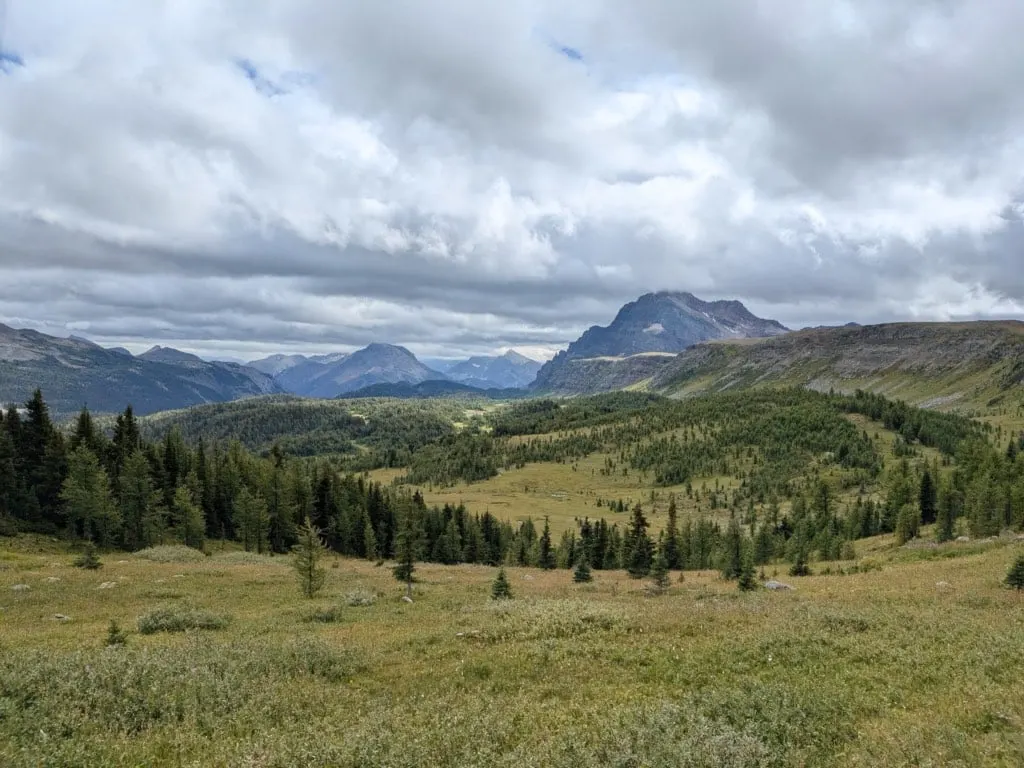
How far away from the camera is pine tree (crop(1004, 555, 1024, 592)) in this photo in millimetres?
27938

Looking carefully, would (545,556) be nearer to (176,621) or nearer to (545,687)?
(176,621)

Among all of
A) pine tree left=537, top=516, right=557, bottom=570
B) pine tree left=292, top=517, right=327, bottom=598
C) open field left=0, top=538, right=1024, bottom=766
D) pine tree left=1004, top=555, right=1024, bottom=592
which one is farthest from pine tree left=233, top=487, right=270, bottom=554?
pine tree left=1004, top=555, right=1024, bottom=592

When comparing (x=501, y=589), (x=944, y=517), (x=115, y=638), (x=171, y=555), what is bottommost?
(x=171, y=555)

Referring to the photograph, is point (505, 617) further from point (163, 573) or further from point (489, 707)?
point (163, 573)

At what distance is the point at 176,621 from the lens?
1030 inches

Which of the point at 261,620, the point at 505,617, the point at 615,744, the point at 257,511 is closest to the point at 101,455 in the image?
the point at 257,511

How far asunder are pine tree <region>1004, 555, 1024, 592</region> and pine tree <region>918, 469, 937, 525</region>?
9186cm

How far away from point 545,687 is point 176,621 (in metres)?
19.6

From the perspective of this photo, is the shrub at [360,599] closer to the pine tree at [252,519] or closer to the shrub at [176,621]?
the shrub at [176,621]

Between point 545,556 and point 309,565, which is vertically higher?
point 309,565

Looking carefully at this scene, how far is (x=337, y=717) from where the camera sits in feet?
45.2

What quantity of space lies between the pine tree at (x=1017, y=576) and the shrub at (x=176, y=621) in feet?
130

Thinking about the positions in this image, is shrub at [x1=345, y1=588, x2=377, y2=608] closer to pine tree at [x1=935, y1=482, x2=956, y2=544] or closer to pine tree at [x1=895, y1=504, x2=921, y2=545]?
pine tree at [x1=935, y1=482, x2=956, y2=544]

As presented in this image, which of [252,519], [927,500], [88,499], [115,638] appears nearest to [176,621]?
[115,638]
